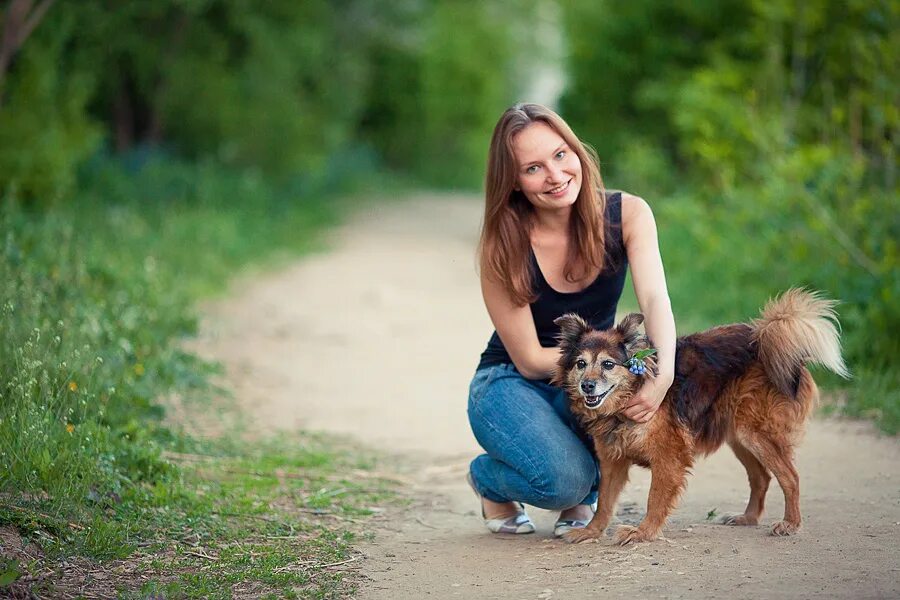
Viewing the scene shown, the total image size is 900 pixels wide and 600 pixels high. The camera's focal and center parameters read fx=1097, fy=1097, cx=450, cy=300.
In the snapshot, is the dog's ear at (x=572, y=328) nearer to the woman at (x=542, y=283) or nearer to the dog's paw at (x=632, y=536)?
the woman at (x=542, y=283)

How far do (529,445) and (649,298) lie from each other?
902mm

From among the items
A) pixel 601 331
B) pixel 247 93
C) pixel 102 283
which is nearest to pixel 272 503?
pixel 601 331

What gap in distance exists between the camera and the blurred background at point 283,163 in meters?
7.40

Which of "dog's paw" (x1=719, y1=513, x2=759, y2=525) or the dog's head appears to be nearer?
the dog's head

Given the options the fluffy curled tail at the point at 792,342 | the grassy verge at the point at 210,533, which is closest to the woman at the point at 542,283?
the fluffy curled tail at the point at 792,342

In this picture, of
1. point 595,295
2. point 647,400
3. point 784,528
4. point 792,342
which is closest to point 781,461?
point 784,528

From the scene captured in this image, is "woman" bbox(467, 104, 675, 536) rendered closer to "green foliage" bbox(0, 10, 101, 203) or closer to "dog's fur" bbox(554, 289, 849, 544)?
"dog's fur" bbox(554, 289, 849, 544)

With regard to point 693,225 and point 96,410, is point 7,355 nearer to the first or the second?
point 96,410

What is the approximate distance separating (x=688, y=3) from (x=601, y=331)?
11658 mm

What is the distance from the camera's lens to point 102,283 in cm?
1023

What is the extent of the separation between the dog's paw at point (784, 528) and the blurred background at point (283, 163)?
8.06 feet

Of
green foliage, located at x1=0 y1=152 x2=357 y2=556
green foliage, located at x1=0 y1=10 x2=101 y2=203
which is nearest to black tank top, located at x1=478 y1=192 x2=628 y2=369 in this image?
green foliage, located at x1=0 y1=152 x2=357 y2=556

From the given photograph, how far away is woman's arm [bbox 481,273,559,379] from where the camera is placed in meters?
5.35

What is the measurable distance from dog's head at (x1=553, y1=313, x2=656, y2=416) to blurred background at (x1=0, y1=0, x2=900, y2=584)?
7.89ft
